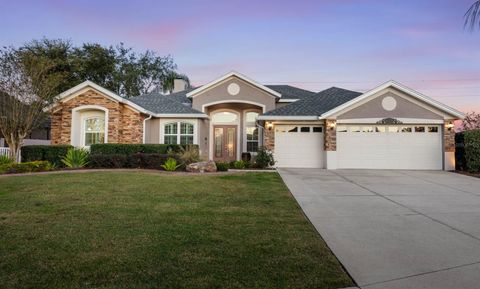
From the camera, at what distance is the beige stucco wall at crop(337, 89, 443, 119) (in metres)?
15.0

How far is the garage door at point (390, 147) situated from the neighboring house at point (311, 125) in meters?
0.04

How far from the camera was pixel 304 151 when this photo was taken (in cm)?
1593

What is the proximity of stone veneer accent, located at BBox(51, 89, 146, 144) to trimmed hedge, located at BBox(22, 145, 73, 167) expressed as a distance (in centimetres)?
200

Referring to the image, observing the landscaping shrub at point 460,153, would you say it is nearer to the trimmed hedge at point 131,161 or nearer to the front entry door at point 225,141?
→ the front entry door at point 225,141

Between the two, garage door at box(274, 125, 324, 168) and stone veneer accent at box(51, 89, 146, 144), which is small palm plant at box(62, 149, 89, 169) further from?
garage door at box(274, 125, 324, 168)

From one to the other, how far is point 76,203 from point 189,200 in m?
2.45

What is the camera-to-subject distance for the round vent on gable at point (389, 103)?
15.1 meters

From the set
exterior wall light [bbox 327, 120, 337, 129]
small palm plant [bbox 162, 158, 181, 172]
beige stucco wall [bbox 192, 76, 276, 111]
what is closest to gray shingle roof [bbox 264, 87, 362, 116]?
exterior wall light [bbox 327, 120, 337, 129]

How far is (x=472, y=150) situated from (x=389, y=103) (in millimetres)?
4195

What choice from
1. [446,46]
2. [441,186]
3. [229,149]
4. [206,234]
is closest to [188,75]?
[229,149]

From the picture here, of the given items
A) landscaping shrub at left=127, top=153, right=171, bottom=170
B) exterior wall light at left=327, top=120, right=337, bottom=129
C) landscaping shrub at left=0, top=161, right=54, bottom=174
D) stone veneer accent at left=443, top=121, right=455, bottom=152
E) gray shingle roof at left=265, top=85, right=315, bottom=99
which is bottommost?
landscaping shrub at left=0, top=161, right=54, bottom=174

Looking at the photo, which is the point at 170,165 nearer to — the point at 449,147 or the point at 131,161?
the point at 131,161

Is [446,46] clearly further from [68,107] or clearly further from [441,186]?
[68,107]

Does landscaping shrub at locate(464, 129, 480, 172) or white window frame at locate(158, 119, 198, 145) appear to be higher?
white window frame at locate(158, 119, 198, 145)
